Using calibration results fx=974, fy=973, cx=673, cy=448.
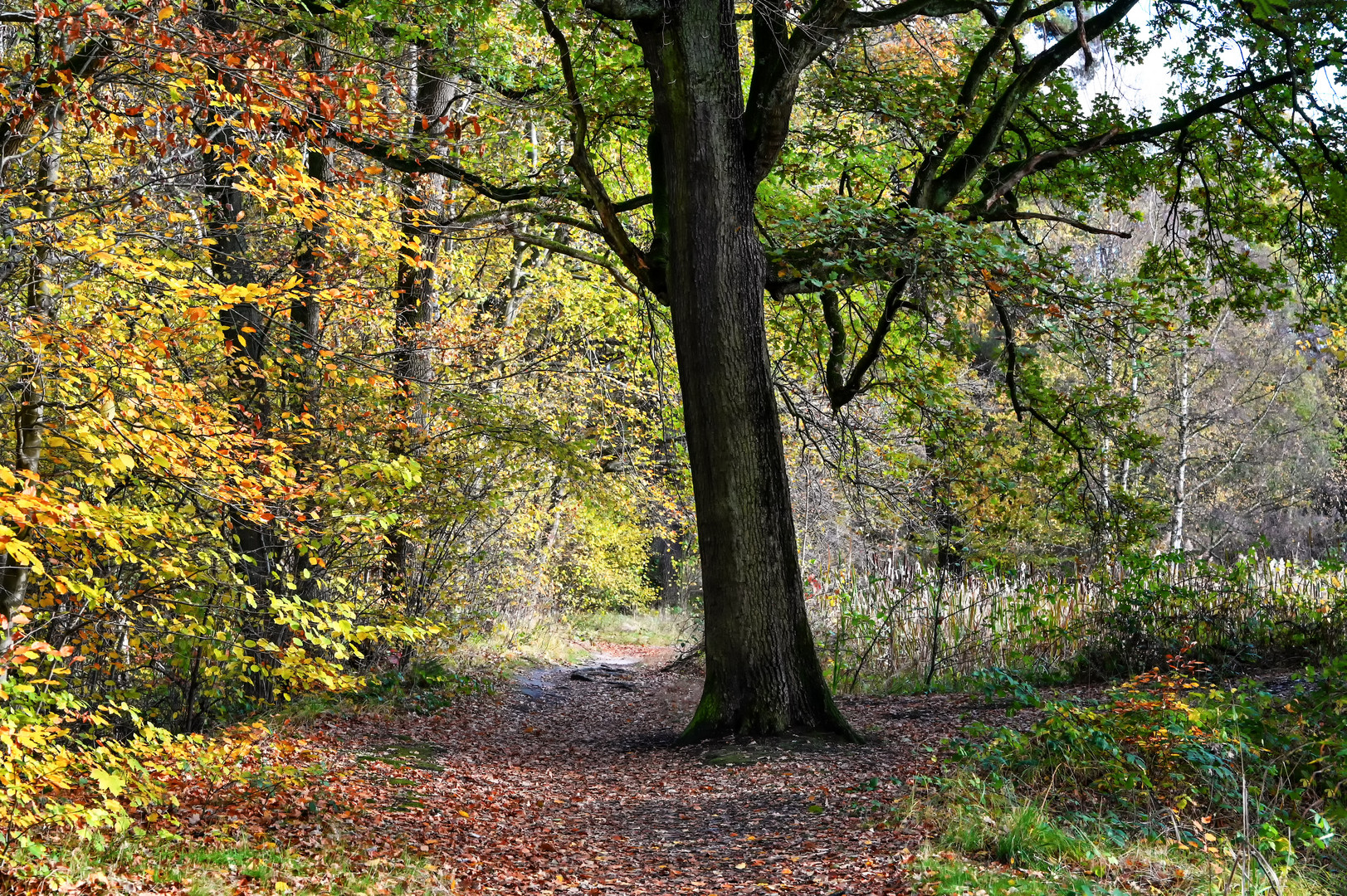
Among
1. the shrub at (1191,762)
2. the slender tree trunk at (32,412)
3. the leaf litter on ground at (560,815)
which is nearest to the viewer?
the leaf litter on ground at (560,815)

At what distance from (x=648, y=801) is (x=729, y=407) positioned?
A: 109 inches

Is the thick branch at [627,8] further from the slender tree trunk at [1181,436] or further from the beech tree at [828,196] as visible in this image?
the slender tree trunk at [1181,436]

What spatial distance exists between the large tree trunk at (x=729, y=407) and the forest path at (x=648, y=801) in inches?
17.9

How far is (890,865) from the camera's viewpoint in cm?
415

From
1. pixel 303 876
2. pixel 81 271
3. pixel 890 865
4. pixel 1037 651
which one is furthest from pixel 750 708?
pixel 81 271

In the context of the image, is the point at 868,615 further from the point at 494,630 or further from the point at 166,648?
the point at 166,648

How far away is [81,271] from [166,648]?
341 centimetres

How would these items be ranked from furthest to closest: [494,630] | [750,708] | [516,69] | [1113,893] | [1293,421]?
[1293,421], [494,630], [516,69], [750,708], [1113,893]

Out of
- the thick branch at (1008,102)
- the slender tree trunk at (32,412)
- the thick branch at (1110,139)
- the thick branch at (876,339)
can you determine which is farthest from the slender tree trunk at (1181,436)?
the slender tree trunk at (32,412)

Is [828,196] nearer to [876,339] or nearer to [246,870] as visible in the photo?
[876,339]

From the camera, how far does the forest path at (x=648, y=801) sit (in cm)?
451

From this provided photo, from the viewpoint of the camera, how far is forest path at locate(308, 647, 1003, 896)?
451 centimetres

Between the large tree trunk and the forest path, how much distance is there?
0.45 m

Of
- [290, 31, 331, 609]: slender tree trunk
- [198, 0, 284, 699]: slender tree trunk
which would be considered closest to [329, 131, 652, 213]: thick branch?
[290, 31, 331, 609]: slender tree trunk
